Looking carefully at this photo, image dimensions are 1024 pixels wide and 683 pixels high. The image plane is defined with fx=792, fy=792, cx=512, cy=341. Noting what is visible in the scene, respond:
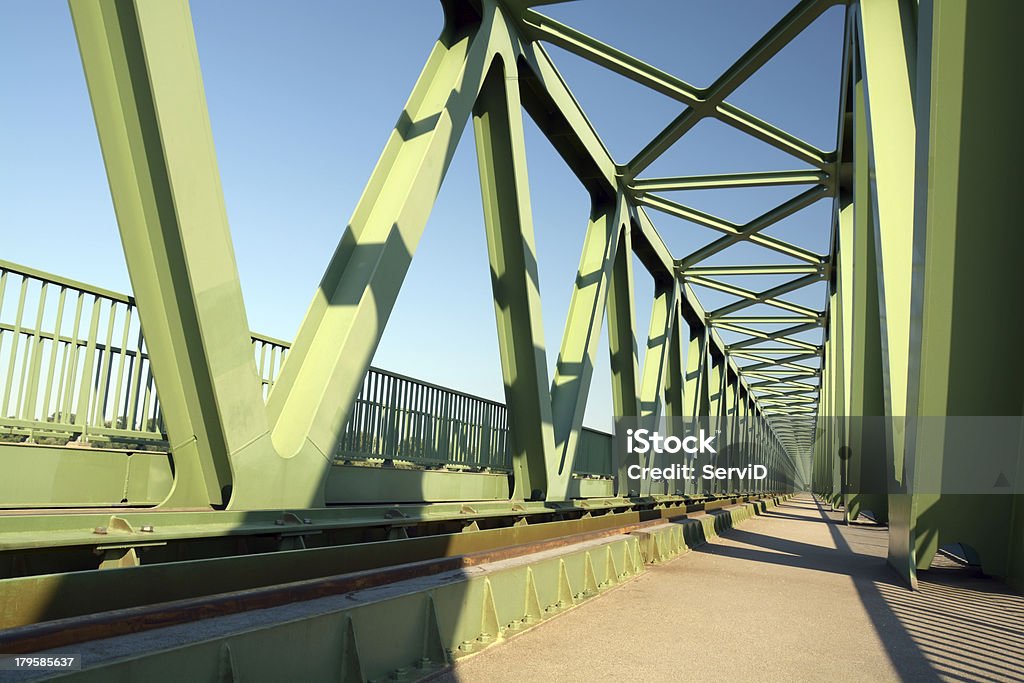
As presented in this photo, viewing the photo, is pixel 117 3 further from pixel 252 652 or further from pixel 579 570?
pixel 579 570

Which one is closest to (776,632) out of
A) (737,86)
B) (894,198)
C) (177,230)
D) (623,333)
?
(177,230)

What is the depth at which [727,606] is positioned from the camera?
687cm

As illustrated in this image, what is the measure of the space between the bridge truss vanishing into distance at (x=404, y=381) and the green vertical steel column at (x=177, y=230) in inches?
0.6

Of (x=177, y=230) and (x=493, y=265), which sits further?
(x=493, y=265)

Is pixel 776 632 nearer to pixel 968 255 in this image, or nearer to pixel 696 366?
pixel 968 255

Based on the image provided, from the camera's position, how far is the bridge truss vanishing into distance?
385cm

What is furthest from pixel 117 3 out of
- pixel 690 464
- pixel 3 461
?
pixel 690 464

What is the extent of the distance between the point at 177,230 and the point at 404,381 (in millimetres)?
5025

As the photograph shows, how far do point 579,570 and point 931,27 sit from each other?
565 centimetres

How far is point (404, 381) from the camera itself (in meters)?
9.55

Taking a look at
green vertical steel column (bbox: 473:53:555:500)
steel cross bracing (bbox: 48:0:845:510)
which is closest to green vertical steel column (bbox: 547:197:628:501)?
steel cross bracing (bbox: 48:0:845:510)

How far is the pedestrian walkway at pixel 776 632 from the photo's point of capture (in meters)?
4.47

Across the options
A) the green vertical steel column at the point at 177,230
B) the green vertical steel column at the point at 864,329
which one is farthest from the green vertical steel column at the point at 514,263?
the green vertical steel column at the point at 177,230

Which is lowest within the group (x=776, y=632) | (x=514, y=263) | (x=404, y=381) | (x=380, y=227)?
(x=776, y=632)
